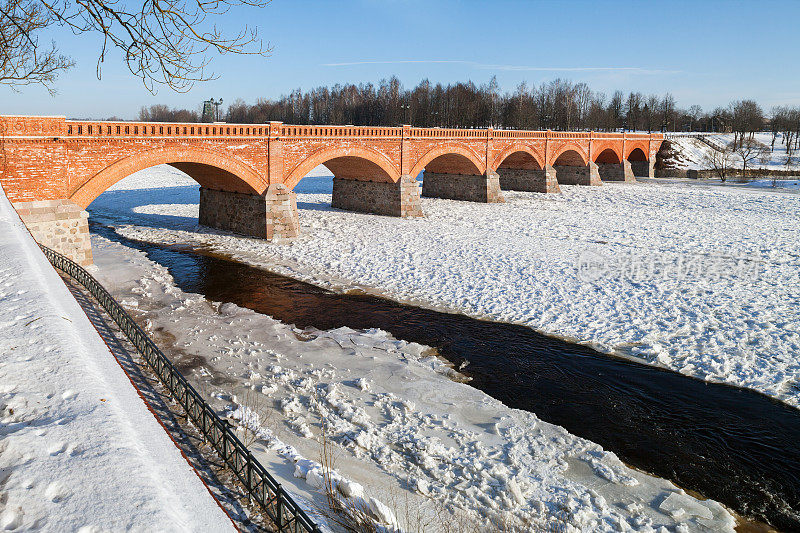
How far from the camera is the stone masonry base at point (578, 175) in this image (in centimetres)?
4322

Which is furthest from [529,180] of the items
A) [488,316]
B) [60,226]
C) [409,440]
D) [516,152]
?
[409,440]

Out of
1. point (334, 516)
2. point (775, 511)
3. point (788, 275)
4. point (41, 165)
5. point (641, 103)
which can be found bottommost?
point (775, 511)

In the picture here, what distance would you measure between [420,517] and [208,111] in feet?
108

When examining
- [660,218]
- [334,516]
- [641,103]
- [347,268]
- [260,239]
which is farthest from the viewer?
[641,103]

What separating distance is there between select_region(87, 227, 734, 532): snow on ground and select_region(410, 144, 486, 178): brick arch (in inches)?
713

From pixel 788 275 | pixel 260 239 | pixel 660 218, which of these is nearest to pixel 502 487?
pixel 788 275

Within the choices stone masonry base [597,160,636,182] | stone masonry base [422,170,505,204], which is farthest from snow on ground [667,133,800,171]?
stone masonry base [422,170,505,204]

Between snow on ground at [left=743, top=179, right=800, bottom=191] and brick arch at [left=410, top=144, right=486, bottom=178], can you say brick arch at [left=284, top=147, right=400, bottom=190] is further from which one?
snow on ground at [left=743, top=179, right=800, bottom=191]

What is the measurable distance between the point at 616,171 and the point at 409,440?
149 feet

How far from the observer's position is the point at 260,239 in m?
22.9

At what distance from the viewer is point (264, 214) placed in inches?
893

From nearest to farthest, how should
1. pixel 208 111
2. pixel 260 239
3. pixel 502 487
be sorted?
1. pixel 502 487
2. pixel 260 239
3. pixel 208 111

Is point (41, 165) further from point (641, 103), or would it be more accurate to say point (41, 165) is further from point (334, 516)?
point (641, 103)

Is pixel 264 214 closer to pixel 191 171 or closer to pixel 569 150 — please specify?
pixel 191 171
